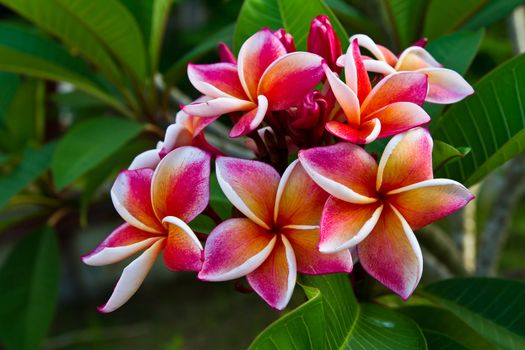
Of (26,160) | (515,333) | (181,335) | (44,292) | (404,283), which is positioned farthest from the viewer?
(181,335)

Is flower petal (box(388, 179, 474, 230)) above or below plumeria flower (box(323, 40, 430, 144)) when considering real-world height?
below

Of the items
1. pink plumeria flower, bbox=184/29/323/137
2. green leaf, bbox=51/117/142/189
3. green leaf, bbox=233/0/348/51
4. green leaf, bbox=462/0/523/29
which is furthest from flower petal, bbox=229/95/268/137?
green leaf, bbox=462/0/523/29

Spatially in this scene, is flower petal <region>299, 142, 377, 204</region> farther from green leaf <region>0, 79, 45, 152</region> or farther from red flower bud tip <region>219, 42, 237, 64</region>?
green leaf <region>0, 79, 45, 152</region>

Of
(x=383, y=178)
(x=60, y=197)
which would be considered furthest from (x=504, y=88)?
(x=60, y=197)

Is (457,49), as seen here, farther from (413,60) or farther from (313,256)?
(313,256)

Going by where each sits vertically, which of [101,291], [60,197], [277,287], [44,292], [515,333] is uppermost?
[277,287]

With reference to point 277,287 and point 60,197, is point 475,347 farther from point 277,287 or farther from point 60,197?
point 60,197

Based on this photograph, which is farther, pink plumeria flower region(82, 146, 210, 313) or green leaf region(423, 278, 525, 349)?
green leaf region(423, 278, 525, 349)
